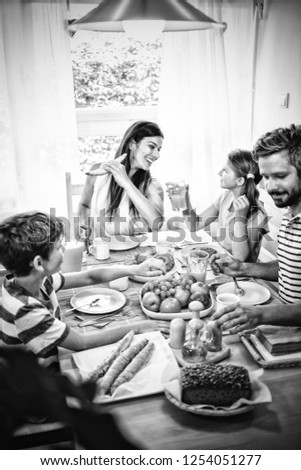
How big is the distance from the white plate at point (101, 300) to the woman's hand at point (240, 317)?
0.47m

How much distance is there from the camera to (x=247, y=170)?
2.61 meters

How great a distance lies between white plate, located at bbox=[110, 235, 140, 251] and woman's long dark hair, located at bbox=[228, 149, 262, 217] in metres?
0.69

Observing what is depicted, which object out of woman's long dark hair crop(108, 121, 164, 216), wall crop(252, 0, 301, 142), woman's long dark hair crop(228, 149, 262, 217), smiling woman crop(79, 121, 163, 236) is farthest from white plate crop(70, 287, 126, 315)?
wall crop(252, 0, 301, 142)

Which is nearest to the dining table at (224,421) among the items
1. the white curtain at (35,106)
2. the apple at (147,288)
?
the apple at (147,288)

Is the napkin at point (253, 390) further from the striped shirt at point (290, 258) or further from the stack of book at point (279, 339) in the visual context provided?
the striped shirt at point (290, 258)

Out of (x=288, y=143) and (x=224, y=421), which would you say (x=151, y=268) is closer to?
(x=288, y=143)

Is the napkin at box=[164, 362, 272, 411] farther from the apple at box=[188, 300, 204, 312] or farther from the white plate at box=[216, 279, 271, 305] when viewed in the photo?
the white plate at box=[216, 279, 271, 305]

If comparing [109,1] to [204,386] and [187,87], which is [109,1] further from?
[187,87]

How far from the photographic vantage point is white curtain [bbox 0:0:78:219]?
10.1 feet

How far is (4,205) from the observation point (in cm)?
337

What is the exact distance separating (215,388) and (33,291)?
771 mm

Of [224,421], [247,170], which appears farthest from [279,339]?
[247,170]
